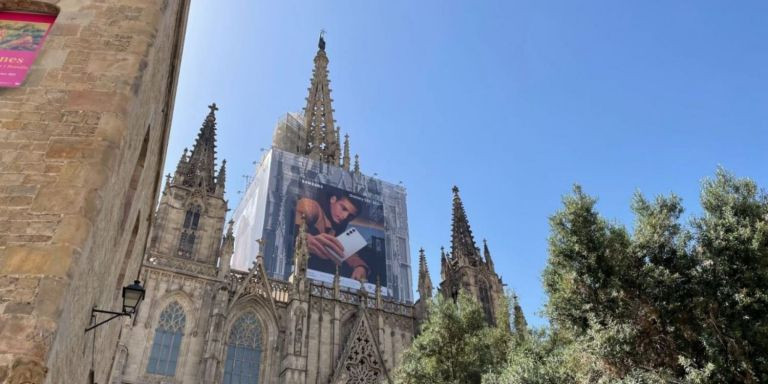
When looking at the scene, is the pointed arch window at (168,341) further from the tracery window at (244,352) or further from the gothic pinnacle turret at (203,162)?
the gothic pinnacle turret at (203,162)

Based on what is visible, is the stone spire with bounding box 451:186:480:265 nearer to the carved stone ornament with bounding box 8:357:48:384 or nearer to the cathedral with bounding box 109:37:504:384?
the cathedral with bounding box 109:37:504:384

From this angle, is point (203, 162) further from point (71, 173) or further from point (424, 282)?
point (71, 173)

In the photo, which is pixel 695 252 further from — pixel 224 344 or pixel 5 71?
pixel 224 344

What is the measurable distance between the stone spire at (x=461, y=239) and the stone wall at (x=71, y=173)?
884 inches

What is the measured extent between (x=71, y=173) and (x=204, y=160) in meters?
22.0

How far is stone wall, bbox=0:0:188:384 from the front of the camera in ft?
14.4

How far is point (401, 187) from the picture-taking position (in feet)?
119

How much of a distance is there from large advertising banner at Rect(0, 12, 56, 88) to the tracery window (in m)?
15.8

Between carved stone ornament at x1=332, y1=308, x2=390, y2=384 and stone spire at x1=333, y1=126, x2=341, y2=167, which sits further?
stone spire at x1=333, y1=126, x2=341, y2=167

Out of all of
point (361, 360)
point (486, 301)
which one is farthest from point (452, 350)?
point (486, 301)

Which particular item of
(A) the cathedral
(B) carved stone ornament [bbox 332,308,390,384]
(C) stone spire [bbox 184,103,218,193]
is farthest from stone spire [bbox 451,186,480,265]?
(C) stone spire [bbox 184,103,218,193]

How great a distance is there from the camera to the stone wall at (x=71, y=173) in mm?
4383

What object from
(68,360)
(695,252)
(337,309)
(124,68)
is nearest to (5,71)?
(124,68)

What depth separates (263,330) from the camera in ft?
69.5
